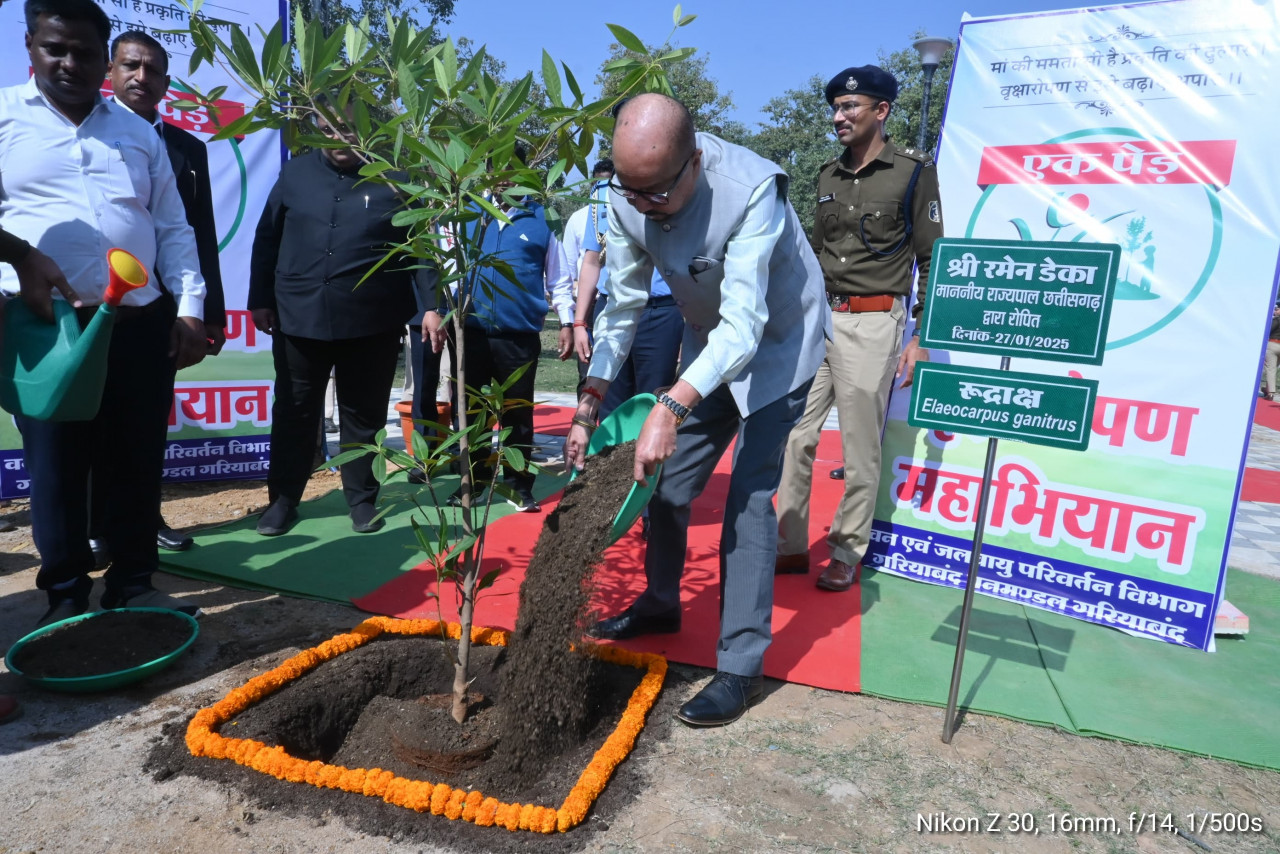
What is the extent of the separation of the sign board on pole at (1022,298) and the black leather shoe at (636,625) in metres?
1.44

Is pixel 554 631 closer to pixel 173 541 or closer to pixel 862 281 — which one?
pixel 862 281

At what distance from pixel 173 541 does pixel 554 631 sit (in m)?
2.59

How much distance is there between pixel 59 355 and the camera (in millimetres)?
2500

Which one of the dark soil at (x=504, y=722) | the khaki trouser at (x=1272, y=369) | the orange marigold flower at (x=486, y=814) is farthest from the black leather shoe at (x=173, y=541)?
the khaki trouser at (x=1272, y=369)

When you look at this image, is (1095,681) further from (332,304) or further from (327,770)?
(332,304)

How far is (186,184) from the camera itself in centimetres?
364

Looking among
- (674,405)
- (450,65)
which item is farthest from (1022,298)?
(450,65)

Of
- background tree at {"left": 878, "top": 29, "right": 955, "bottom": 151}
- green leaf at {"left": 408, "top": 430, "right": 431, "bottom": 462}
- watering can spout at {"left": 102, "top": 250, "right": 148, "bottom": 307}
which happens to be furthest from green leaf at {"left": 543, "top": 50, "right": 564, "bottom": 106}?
background tree at {"left": 878, "top": 29, "right": 955, "bottom": 151}

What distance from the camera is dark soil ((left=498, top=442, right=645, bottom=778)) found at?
2.38 metres

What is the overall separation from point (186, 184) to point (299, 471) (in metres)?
1.51

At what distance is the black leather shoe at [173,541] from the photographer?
400 cm

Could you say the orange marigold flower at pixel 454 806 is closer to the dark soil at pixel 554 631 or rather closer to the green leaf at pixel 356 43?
the dark soil at pixel 554 631

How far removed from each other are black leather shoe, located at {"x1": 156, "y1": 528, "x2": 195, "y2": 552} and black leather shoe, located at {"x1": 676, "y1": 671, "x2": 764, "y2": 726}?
270cm

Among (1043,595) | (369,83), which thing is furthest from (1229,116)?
(369,83)
